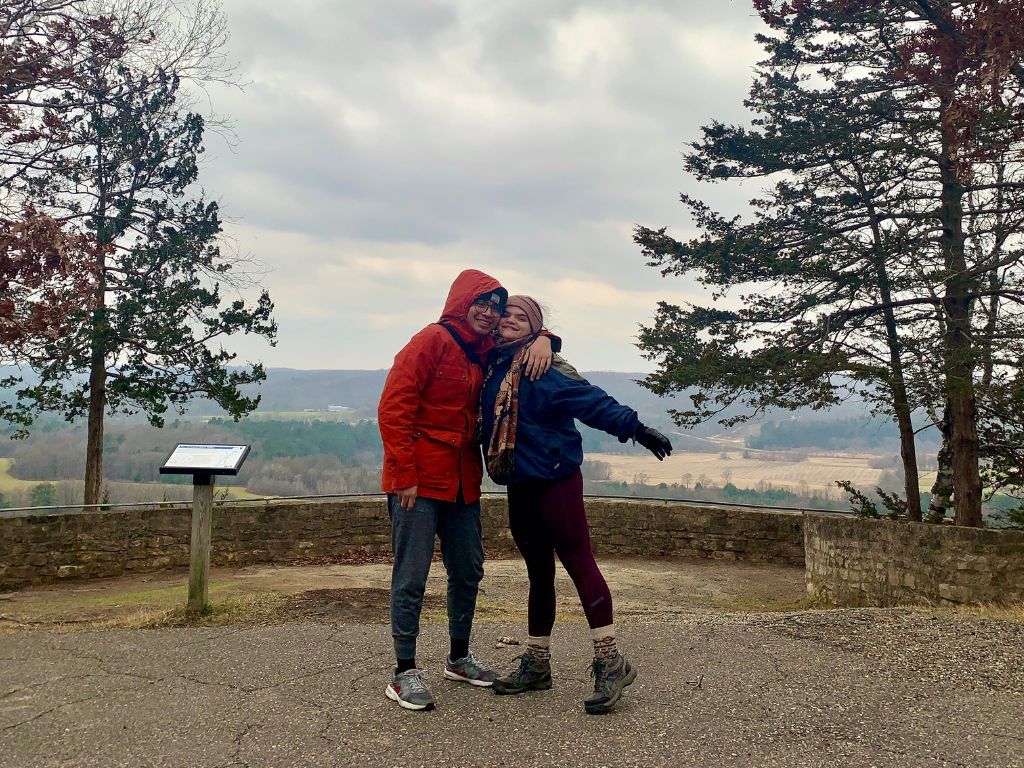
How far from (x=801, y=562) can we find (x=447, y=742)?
35.9 ft

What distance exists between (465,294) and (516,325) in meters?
0.28

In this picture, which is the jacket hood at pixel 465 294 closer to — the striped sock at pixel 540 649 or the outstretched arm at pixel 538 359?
the outstretched arm at pixel 538 359

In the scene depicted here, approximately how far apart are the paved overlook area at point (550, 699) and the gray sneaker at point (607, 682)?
0.19 ft

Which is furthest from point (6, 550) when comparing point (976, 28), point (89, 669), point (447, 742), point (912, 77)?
point (912, 77)

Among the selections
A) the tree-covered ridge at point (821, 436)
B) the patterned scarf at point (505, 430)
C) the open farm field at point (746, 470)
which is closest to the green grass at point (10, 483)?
the patterned scarf at point (505, 430)

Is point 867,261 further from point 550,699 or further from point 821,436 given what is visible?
point 821,436

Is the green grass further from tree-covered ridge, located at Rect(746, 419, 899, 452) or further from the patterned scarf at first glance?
tree-covered ridge, located at Rect(746, 419, 899, 452)

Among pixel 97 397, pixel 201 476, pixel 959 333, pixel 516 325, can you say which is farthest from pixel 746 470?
pixel 516 325

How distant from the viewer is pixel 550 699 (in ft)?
11.5

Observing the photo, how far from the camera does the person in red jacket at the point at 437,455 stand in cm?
344

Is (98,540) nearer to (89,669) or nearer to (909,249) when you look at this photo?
(89,669)

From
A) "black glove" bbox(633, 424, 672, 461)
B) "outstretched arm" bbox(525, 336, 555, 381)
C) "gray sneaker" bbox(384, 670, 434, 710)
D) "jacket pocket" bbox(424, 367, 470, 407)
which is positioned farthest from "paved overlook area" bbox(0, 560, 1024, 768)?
"outstretched arm" bbox(525, 336, 555, 381)

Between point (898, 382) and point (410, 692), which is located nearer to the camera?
point (410, 692)

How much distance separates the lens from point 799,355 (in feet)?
39.9
